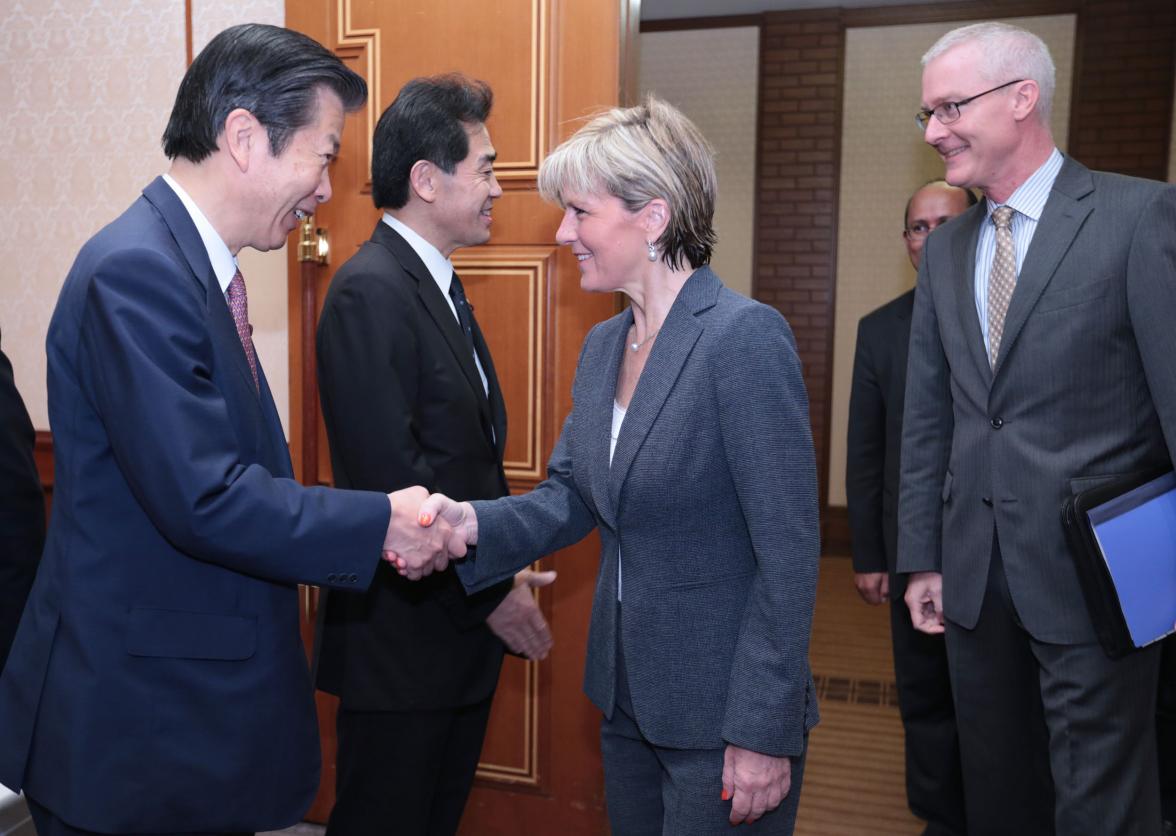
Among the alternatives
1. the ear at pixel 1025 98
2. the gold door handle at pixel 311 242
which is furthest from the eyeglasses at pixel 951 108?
the gold door handle at pixel 311 242

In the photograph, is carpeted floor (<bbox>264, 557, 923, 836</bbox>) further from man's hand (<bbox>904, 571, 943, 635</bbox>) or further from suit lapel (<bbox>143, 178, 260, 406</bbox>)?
suit lapel (<bbox>143, 178, 260, 406</bbox>)

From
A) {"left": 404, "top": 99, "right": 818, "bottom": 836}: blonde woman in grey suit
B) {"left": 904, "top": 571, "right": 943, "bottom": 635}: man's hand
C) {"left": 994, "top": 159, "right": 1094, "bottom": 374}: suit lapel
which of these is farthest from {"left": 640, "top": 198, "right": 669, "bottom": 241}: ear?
{"left": 904, "top": 571, "right": 943, "bottom": 635}: man's hand

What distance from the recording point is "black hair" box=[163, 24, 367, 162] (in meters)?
1.45

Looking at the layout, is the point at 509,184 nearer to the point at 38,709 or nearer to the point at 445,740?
the point at 445,740

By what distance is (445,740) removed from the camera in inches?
83.4

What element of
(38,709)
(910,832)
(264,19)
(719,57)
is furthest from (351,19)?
(719,57)

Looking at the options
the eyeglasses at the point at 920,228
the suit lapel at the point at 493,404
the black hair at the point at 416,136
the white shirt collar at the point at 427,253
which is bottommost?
the suit lapel at the point at 493,404

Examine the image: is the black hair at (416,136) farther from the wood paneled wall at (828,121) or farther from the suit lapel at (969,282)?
the wood paneled wall at (828,121)

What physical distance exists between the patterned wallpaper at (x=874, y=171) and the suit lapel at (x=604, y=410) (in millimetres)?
5141

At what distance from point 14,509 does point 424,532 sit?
934mm

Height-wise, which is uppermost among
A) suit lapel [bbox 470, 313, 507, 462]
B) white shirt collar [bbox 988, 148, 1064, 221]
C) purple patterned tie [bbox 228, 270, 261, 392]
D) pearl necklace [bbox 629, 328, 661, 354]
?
white shirt collar [bbox 988, 148, 1064, 221]

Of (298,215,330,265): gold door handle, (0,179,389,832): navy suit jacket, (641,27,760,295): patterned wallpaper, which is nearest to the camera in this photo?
(0,179,389,832): navy suit jacket

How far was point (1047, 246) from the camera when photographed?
1.94 meters

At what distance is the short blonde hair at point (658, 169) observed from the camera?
1.62 metres
